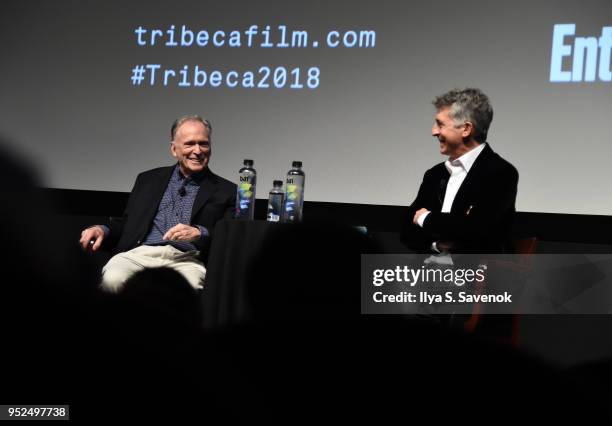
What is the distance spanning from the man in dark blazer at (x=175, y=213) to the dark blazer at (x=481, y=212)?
1013mm

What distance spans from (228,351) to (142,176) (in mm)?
3242

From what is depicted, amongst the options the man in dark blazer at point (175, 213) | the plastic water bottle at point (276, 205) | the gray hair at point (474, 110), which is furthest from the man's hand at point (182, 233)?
the gray hair at point (474, 110)

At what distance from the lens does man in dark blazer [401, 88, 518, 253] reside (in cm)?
279

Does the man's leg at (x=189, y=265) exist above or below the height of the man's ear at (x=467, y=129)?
below

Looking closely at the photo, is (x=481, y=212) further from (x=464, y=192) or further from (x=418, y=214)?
(x=418, y=214)

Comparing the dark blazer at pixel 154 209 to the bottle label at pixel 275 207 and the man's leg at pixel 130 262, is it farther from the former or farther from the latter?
the bottle label at pixel 275 207

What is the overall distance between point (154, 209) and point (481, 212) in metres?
1.52

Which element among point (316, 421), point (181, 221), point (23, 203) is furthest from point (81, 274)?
point (181, 221)

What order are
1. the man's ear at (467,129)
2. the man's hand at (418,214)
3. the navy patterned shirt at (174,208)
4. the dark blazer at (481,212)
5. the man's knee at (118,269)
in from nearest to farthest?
the dark blazer at (481,212) → the man's hand at (418,214) → the man's ear at (467,129) → the man's knee at (118,269) → the navy patterned shirt at (174,208)

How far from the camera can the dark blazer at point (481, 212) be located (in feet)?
9.09

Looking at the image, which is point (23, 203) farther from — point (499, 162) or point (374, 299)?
point (499, 162)

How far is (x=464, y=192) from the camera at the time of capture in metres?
2.89

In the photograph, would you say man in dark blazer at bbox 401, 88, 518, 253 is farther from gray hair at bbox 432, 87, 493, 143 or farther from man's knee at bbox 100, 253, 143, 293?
man's knee at bbox 100, 253, 143, 293

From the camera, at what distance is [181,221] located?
3414mm
